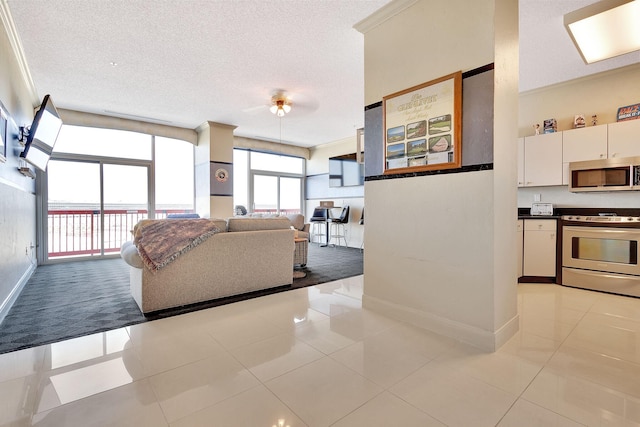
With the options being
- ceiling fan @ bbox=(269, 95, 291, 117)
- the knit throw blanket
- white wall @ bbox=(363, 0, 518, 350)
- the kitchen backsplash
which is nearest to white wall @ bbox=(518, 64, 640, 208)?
the kitchen backsplash

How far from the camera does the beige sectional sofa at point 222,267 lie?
9.04 feet

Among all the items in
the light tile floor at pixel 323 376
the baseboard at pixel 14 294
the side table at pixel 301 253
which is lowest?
the light tile floor at pixel 323 376

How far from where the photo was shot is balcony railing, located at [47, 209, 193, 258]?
555 centimetres

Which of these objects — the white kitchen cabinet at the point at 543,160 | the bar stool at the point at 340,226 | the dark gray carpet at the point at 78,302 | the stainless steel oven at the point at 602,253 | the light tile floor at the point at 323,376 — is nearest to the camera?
the light tile floor at the point at 323,376

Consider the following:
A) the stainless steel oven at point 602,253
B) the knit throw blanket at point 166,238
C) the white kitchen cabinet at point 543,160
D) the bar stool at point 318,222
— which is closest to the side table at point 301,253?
the knit throw blanket at point 166,238

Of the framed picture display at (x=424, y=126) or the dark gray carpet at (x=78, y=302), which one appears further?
the dark gray carpet at (x=78, y=302)

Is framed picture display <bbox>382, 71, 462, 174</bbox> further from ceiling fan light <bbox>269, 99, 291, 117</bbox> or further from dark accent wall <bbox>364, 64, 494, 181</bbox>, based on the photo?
ceiling fan light <bbox>269, 99, 291, 117</bbox>

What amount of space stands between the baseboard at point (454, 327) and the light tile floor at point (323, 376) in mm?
64

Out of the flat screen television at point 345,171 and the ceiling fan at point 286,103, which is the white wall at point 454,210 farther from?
the flat screen television at point 345,171

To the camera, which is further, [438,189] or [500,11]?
[438,189]

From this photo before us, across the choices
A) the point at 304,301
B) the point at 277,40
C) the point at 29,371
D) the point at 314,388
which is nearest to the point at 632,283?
the point at 304,301

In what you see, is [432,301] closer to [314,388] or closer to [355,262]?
[314,388]

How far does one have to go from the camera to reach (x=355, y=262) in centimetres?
532

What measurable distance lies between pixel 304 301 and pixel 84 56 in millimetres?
3874
